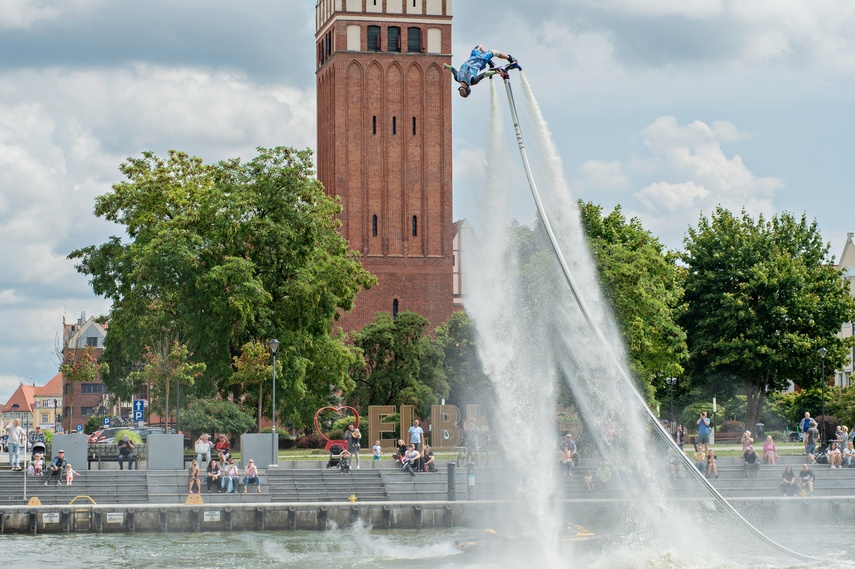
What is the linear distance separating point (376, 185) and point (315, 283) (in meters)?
29.9

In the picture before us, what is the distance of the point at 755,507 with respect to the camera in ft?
138

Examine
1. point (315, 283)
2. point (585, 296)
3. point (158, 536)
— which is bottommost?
point (158, 536)

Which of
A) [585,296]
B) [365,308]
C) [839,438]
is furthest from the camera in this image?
[365,308]

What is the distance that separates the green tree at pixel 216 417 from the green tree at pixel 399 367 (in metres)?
18.2

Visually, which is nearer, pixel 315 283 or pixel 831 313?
pixel 315 283

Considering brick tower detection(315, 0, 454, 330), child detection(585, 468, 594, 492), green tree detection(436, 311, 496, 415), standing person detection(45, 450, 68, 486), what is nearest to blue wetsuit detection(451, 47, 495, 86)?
child detection(585, 468, 594, 492)

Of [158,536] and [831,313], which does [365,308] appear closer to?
[831,313]

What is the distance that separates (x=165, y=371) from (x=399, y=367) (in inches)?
873

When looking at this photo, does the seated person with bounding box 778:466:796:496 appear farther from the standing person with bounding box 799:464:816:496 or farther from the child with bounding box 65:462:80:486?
the child with bounding box 65:462:80:486

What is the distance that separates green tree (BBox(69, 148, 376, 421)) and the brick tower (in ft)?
85.2

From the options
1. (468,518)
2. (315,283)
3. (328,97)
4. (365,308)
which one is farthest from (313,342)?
(328,97)

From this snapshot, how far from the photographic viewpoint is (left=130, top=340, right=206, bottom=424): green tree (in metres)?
56.8

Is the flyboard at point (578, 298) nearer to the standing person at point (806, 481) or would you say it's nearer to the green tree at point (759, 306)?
the standing person at point (806, 481)

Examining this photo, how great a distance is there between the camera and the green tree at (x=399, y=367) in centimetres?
7681
